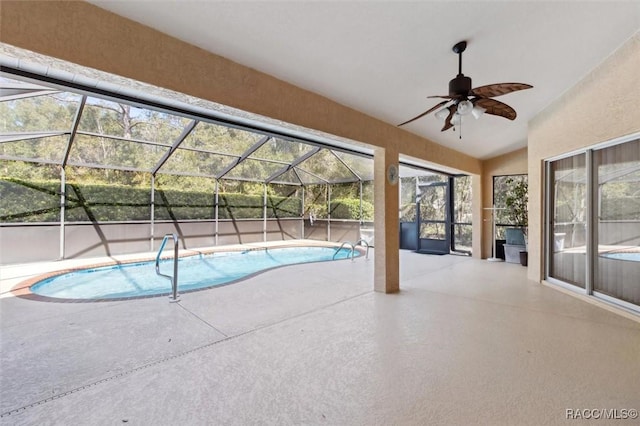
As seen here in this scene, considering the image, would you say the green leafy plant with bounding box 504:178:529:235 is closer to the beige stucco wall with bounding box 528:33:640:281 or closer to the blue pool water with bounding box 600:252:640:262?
the beige stucco wall with bounding box 528:33:640:281

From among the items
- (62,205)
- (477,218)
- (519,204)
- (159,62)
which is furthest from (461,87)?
(62,205)

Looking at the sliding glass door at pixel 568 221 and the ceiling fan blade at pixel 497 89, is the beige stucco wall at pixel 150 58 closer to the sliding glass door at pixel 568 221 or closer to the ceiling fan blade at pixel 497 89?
the ceiling fan blade at pixel 497 89

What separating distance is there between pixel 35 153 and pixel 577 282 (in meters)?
11.0

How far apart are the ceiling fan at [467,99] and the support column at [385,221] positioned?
1.67 meters

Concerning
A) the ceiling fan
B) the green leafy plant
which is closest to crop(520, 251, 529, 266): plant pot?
the green leafy plant

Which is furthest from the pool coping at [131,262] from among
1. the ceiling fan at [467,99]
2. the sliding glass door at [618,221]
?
the sliding glass door at [618,221]

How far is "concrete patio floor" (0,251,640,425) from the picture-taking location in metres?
1.97

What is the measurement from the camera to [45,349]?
2.78m

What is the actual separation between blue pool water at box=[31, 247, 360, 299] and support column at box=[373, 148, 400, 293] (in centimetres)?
271

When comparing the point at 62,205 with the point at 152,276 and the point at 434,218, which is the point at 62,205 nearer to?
the point at 152,276

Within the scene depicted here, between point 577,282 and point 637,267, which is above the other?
point 637,267

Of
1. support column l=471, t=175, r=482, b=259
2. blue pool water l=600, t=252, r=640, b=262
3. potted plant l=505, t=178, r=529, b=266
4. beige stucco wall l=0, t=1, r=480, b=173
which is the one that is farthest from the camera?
support column l=471, t=175, r=482, b=259

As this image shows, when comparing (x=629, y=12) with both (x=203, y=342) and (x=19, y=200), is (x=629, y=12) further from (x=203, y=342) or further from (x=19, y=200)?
(x=19, y=200)

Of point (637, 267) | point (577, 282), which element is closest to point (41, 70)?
point (637, 267)
